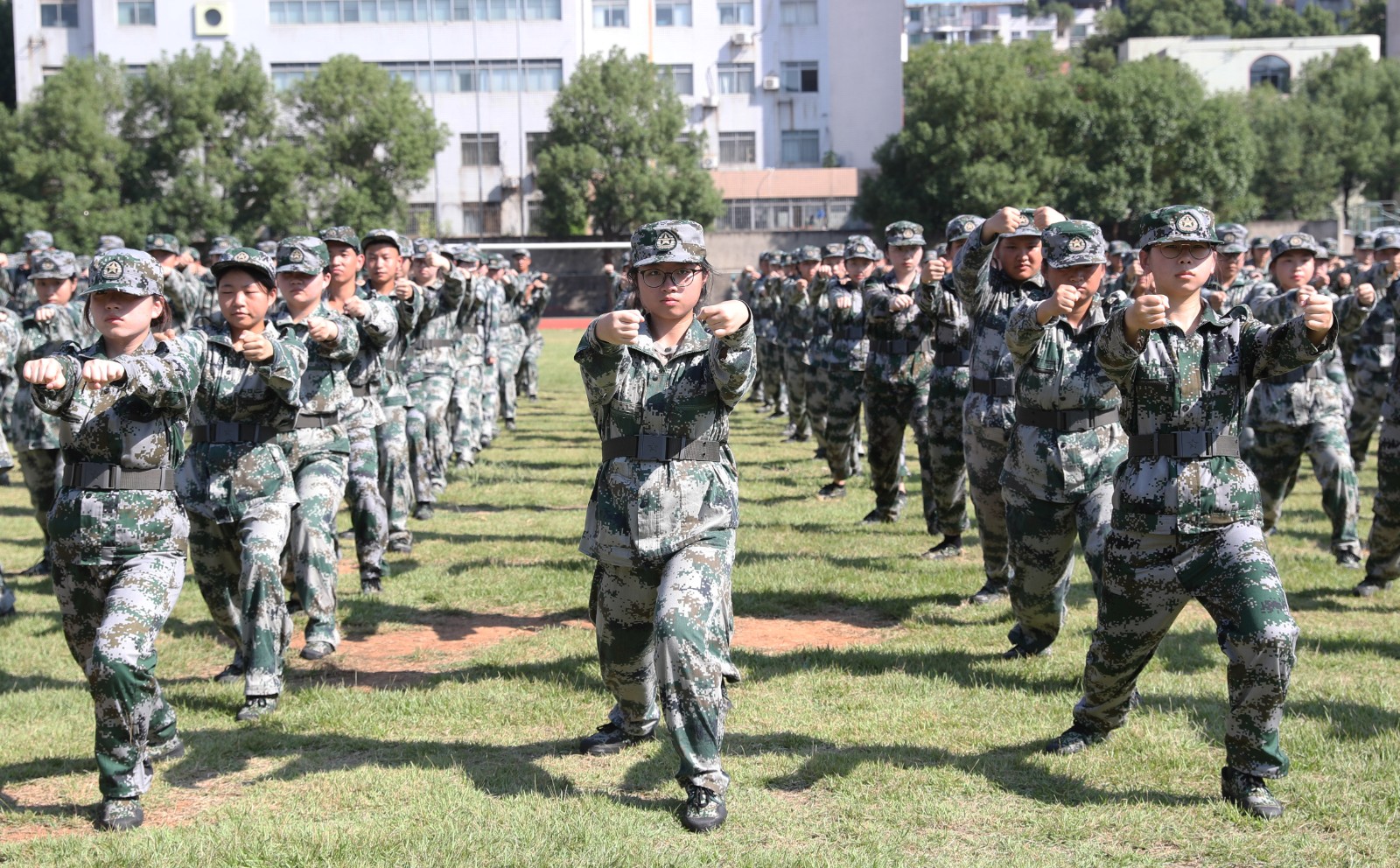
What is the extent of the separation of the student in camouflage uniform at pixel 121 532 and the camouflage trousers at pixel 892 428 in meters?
6.20

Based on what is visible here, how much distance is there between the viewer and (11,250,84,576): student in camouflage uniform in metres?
10.9

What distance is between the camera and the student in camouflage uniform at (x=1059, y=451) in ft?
23.9

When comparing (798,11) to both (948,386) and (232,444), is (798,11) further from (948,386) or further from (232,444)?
(232,444)

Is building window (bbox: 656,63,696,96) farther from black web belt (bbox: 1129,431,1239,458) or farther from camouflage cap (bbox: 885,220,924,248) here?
black web belt (bbox: 1129,431,1239,458)

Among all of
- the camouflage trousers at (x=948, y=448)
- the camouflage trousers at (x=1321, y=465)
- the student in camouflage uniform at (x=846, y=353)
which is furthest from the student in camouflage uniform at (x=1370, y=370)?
the camouflage trousers at (x=948, y=448)

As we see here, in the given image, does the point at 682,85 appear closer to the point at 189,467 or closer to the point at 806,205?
the point at 806,205

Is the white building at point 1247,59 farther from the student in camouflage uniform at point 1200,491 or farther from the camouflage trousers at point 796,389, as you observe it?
the student in camouflage uniform at point 1200,491

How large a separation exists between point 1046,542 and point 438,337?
7548mm

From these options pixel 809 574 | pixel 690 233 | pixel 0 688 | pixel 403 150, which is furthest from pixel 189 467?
pixel 403 150

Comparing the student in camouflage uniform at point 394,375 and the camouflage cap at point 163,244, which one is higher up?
the camouflage cap at point 163,244

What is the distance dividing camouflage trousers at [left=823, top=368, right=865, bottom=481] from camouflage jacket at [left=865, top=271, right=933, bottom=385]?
1.20 metres

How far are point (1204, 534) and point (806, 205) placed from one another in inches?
2473

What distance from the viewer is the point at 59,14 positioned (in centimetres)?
6638

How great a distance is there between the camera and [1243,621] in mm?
5520
